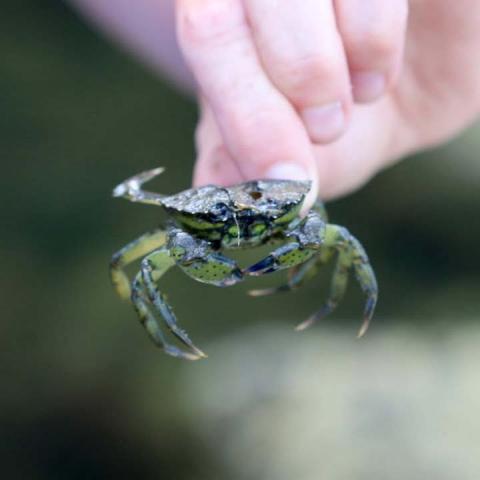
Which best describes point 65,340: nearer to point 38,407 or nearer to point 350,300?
point 38,407

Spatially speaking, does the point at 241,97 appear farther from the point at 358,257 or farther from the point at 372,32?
the point at 358,257

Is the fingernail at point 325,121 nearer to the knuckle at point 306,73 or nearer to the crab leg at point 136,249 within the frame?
the knuckle at point 306,73

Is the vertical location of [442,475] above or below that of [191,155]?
below

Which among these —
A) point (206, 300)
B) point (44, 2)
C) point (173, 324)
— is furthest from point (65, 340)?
point (173, 324)

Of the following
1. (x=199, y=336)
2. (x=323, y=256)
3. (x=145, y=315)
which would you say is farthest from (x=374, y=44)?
(x=199, y=336)

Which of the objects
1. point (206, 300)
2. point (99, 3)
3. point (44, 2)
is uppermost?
point (99, 3)

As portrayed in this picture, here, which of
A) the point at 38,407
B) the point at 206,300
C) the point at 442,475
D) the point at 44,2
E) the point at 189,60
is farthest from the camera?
the point at 44,2

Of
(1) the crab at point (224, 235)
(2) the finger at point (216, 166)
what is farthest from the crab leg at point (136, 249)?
(2) the finger at point (216, 166)
